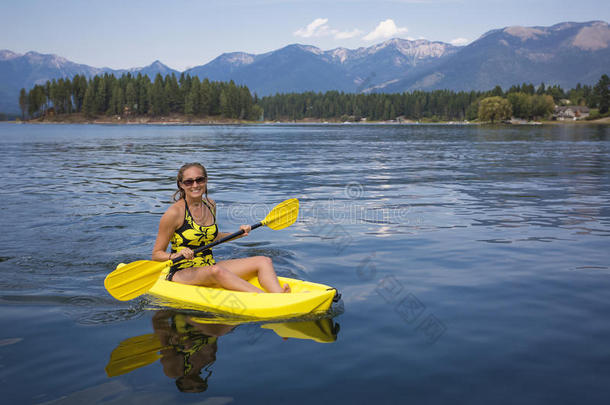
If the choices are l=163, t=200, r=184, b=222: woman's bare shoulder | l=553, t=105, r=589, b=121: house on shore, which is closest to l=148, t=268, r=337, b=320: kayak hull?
l=163, t=200, r=184, b=222: woman's bare shoulder

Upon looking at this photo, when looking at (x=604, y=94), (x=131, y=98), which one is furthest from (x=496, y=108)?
(x=131, y=98)

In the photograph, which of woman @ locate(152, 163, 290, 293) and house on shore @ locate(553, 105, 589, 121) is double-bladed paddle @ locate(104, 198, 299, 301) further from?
house on shore @ locate(553, 105, 589, 121)

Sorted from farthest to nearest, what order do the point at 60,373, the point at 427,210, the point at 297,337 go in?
the point at 427,210
the point at 297,337
the point at 60,373

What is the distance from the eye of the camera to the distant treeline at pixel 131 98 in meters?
158

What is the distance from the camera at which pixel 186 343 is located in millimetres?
5695

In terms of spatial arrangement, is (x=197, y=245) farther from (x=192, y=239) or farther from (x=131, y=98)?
(x=131, y=98)

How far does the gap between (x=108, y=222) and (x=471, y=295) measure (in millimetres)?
9103


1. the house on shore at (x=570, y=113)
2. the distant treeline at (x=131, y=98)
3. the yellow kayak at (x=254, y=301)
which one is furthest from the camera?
the house on shore at (x=570, y=113)

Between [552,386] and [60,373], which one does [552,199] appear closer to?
[552,386]

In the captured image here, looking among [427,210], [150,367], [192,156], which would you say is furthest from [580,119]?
[150,367]

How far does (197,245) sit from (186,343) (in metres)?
1.60

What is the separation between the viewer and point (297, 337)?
593cm

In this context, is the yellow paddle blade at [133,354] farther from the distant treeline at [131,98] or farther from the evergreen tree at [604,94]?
the distant treeline at [131,98]

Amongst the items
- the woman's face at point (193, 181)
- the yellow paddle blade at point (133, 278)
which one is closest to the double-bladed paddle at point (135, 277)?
the yellow paddle blade at point (133, 278)
